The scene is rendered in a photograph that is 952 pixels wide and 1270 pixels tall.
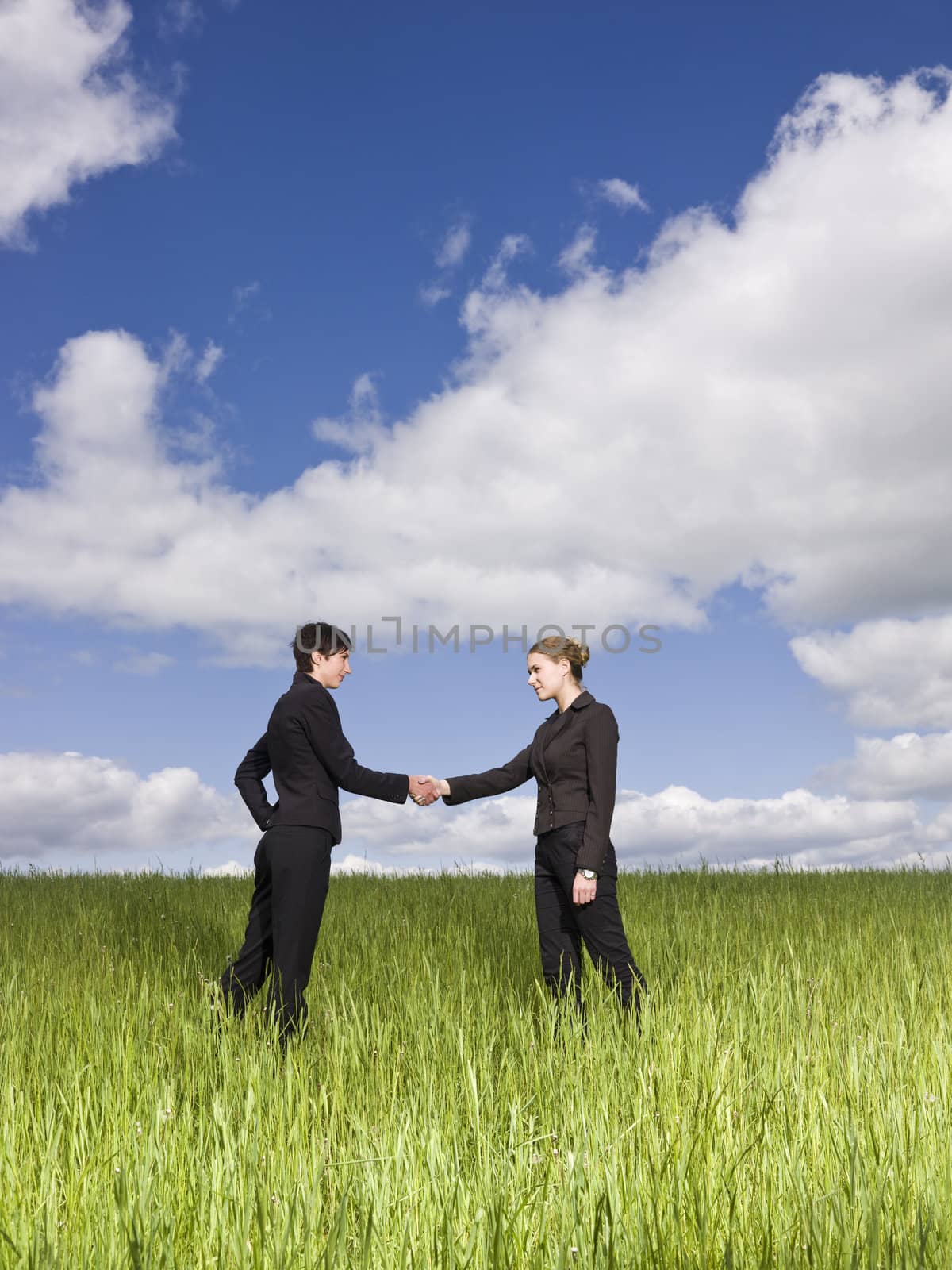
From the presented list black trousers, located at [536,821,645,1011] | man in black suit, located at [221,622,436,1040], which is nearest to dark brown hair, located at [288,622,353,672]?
man in black suit, located at [221,622,436,1040]

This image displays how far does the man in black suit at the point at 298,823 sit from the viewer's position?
529cm

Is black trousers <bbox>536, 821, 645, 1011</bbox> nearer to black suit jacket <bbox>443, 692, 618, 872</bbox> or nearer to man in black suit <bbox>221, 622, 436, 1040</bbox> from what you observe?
black suit jacket <bbox>443, 692, 618, 872</bbox>

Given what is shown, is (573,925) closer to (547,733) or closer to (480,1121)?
(547,733)

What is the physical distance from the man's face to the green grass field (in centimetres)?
176

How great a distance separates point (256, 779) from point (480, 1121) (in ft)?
9.06

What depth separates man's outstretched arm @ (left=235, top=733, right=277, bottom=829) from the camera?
5934 millimetres

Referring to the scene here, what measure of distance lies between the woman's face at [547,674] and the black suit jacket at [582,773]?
15 centimetres

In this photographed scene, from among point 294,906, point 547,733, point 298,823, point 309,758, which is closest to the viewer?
point 294,906

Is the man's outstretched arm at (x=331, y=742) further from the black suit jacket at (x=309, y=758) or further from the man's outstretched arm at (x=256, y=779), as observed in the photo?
the man's outstretched arm at (x=256, y=779)

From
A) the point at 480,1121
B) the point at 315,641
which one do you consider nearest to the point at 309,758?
the point at 315,641

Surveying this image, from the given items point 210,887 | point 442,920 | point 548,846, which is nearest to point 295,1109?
point 548,846

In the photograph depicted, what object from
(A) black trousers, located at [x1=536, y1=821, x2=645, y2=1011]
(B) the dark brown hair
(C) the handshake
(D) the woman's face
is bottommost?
(A) black trousers, located at [x1=536, y1=821, x2=645, y2=1011]

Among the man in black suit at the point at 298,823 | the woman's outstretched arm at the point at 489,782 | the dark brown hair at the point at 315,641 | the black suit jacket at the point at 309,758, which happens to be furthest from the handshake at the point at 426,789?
the dark brown hair at the point at 315,641

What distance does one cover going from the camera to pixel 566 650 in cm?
575
